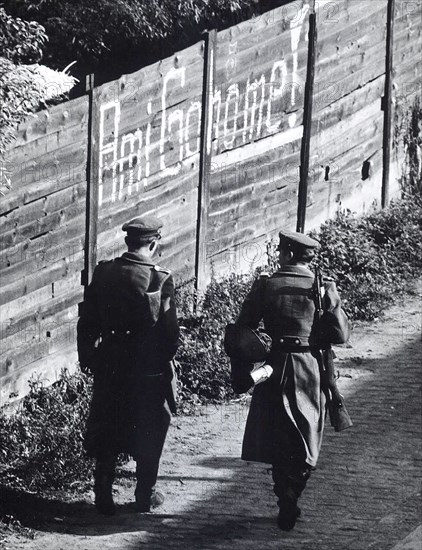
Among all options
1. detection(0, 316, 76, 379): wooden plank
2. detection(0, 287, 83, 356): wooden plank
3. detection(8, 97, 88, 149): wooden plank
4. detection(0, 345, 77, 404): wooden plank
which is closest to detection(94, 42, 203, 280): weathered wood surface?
detection(8, 97, 88, 149): wooden plank

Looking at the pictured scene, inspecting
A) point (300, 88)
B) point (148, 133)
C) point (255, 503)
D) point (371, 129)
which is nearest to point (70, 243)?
point (148, 133)

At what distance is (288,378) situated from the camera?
7.81 meters

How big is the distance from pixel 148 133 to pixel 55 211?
1376mm

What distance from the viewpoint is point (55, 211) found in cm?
942

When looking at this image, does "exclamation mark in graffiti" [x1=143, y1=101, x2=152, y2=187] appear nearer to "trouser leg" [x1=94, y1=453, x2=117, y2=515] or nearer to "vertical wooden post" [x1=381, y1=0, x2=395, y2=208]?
"trouser leg" [x1=94, y1=453, x2=117, y2=515]

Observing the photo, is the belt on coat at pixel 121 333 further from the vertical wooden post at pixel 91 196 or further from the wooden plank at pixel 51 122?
the vertical wooden post at pixel 91 196

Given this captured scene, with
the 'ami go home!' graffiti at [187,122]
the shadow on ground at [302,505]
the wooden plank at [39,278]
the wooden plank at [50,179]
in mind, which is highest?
the 'ami go home!' graffiti at [187,122]

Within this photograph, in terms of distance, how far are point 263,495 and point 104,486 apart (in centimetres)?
113

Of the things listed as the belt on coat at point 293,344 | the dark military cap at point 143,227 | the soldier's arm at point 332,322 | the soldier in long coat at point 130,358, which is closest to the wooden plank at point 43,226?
the soldier in long coat at point 130,358

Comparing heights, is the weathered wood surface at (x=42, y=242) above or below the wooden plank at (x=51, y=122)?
below

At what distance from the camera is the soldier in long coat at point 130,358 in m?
7.82

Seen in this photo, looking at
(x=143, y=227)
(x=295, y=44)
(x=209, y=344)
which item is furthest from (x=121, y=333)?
(x=295, y=44)

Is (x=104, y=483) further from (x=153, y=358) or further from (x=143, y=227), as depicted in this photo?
(x=143, y=227)

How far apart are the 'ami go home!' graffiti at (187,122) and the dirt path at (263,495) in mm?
2056
